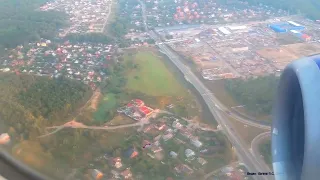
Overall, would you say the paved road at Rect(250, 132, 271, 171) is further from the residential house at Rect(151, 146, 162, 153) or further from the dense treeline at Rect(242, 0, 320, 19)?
the dense treeline at Rect(242, 0, 320, 19)

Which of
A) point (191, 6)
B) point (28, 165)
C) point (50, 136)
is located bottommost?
point (191, 6)

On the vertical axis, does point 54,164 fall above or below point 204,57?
above

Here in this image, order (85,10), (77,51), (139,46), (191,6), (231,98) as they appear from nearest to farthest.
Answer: (231,98), (77,51), (139,46), (85,10), (191,6)

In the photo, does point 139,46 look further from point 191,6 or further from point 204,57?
point 191,6

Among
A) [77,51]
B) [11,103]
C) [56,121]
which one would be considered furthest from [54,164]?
[77,51]

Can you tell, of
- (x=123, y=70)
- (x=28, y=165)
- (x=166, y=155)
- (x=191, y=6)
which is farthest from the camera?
(x=191, y=6)

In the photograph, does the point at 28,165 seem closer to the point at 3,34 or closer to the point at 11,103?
the point at 11,103

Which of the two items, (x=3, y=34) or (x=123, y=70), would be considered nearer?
(x=123, y=70)
